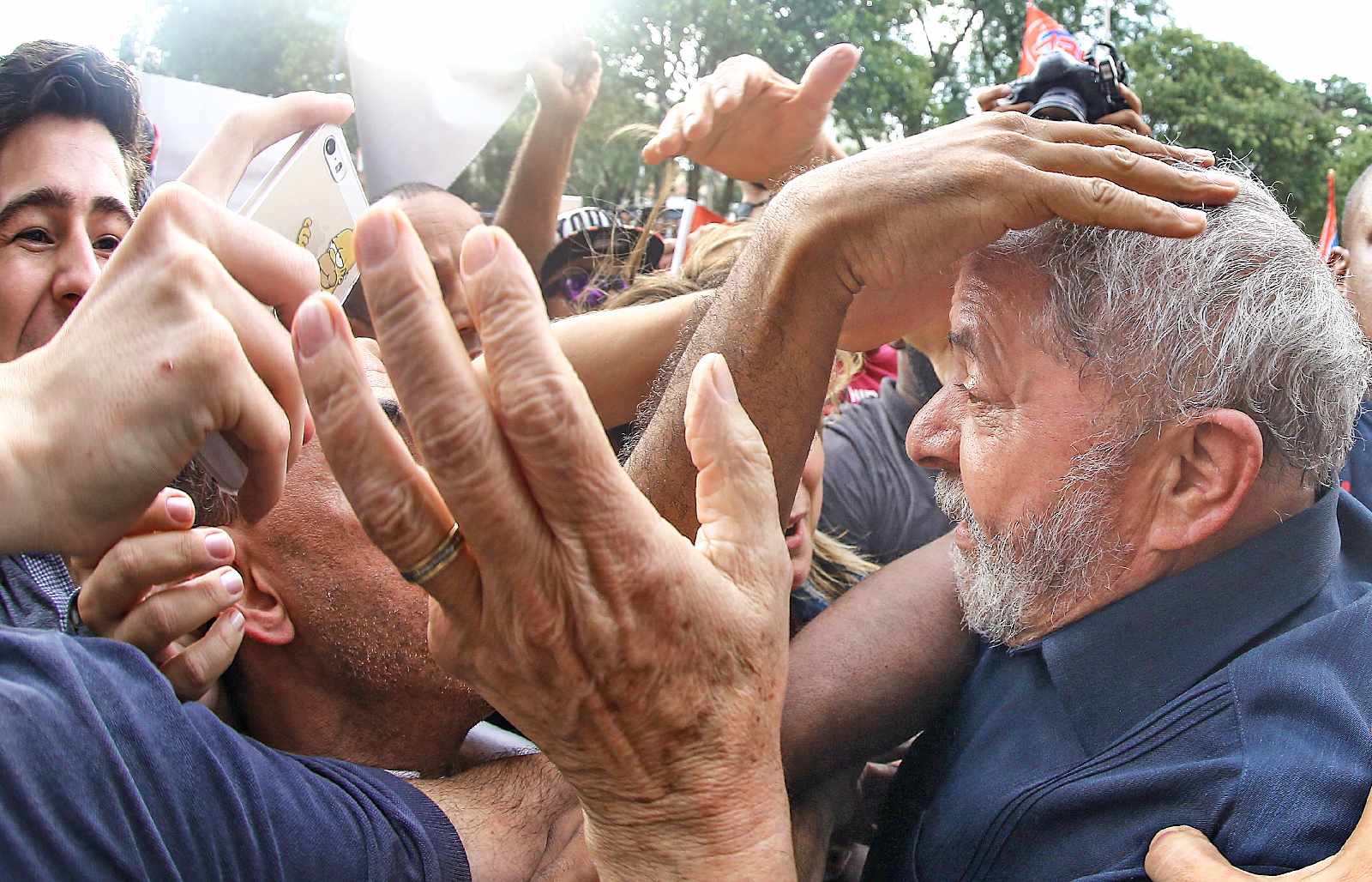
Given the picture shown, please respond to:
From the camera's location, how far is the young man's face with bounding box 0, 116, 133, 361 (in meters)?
2.18

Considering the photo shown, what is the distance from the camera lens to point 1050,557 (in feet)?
5.71

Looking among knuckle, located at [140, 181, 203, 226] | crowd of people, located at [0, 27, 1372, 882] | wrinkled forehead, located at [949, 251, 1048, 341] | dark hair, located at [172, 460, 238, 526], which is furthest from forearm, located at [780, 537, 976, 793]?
knuckle, located at [140, 181, 203, 226]

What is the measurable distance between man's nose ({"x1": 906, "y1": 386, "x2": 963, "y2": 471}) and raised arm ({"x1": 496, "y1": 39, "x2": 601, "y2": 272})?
2.30m

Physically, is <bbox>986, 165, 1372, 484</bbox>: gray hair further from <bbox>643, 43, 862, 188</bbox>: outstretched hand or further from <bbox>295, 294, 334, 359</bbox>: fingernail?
<bbox>295, 294, 334, 359</bbox>: fingernail

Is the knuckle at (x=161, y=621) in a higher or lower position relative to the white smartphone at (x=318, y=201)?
lower

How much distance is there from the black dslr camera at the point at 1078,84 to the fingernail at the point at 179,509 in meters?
1.57

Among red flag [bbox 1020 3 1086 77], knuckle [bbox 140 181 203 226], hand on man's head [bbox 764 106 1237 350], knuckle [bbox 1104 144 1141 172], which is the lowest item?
knuckle [bbox 140 181 203 226]

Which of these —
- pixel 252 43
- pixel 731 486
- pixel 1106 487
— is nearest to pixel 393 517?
pixel 731 486

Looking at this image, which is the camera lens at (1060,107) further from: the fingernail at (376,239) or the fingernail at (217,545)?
the fingernail at (217,545)

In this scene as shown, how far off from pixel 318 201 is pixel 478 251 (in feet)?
2.36

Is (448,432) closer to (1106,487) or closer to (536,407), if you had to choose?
(536,407)

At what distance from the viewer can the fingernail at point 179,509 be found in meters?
1.49

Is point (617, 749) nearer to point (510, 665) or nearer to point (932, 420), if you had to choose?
point (510, 665)

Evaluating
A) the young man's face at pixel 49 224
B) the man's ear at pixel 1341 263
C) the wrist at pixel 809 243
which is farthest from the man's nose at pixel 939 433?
the man's ear at pixel 1341 263
